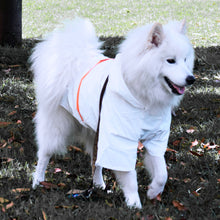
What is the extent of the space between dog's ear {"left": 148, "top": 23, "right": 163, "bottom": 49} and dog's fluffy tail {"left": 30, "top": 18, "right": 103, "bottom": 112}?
0.92 m

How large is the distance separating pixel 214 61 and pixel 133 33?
484 cm

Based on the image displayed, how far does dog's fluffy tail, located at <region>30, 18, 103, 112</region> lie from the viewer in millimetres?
3502

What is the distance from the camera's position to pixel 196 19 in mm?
12695

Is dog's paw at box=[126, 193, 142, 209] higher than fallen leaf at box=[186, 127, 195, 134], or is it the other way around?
dog's paw at box=[126, 193, 142, 209]

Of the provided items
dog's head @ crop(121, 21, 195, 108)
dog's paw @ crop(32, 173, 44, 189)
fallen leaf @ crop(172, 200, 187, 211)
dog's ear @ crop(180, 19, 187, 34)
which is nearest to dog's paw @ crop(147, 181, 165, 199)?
fallen leaf @ crop(172, 200, 187, 211)

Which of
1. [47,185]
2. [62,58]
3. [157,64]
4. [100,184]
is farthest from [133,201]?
[62,58]

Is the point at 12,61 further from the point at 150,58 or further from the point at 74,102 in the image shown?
the point at 150,58

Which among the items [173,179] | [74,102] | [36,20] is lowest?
[36,20]

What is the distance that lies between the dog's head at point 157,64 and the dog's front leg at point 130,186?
1.96ft

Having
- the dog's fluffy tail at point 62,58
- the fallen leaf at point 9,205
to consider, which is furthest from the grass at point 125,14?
the fallen leaf at point 9,205

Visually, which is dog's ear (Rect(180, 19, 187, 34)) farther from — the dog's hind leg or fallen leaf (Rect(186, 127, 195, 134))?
fallen leaf (Rect(186, 127, 195, 134))

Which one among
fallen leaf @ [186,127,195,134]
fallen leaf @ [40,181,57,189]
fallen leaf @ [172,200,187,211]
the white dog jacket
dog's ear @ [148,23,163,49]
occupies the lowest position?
fallen leaf @ [40,181,57,189]

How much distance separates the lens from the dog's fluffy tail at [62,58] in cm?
350

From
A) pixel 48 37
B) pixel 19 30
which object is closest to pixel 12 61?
pixel 19 30
